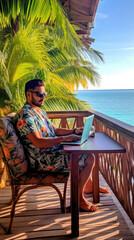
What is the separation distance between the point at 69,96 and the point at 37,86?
11.0ft

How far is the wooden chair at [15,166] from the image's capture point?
2.02m

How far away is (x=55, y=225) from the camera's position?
7.08 feet

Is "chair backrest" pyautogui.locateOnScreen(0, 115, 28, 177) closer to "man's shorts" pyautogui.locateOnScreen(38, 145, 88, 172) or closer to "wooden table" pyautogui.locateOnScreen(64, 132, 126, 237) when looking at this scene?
"man's shorts" pyautogui.locateOnScreen(38, 145, 88, 172)

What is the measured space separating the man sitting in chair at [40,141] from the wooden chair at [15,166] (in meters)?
0.06

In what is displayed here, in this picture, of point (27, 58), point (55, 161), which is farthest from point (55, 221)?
point (27, 58)

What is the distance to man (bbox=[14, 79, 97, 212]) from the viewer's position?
2.05 m

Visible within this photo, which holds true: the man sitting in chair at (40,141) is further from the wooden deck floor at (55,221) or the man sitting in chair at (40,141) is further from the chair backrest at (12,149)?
the wooden deck floor at (55,221)

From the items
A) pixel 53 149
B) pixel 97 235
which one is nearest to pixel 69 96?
pixel 53 149

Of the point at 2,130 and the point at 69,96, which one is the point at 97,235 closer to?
the point at 2,130

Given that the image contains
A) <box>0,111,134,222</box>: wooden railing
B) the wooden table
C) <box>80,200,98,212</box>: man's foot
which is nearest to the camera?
the wooden table

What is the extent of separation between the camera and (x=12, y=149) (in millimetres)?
2039

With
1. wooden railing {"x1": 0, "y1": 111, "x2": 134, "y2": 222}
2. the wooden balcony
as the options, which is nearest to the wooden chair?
the wooden balcony

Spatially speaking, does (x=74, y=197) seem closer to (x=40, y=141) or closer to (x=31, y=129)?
(x=40, y=141)

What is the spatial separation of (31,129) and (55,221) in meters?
0.87
